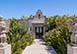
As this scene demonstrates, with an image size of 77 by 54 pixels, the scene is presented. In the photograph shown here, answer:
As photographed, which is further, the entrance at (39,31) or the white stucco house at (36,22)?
the entrance at (39,31)

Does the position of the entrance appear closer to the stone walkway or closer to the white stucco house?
the white stucco house

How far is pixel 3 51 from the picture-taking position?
9461 millimetres

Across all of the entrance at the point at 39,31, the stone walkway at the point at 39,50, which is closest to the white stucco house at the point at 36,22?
the entrance at the point at 39,31

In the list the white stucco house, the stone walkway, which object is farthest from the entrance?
the stone walkway

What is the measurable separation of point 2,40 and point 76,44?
357 centimetres

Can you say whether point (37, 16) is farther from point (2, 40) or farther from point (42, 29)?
point (2, 40)

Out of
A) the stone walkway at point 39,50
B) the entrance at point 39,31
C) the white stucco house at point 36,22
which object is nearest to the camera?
the stone walkway at point 39,50

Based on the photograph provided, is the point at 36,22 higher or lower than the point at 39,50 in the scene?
higher

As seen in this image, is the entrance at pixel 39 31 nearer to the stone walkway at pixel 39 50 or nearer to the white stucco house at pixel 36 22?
the white stucco house at pixel 36 22

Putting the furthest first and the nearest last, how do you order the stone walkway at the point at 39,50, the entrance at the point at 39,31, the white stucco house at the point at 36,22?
1. the entrance at the point at 39,31
2. the white stucco house at the point at 36,22
3. the stone walkway at the point at 39,50

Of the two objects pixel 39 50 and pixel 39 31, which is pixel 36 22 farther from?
pixel 39 50

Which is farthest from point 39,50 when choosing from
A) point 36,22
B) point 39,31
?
point 39,31

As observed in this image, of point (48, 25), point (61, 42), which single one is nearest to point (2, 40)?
point (61, 42)

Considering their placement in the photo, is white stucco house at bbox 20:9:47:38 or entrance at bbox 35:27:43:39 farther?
entrance at bbox 35:27:43:39
